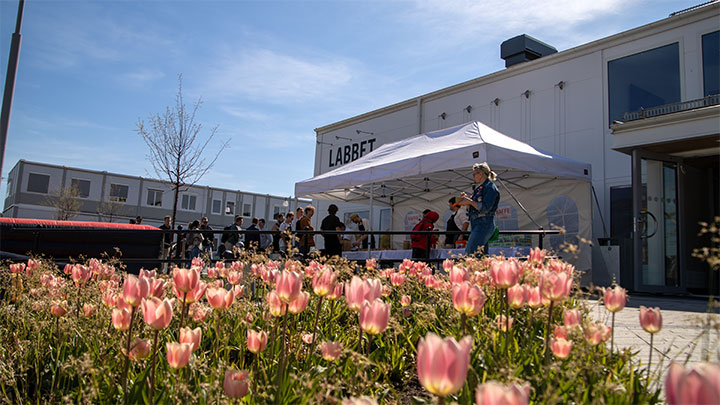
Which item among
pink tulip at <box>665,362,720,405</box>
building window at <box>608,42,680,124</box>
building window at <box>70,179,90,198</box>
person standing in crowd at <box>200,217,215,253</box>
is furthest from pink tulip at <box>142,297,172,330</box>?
building window at <box>70,179,90,198</box>

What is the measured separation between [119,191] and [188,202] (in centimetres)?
672

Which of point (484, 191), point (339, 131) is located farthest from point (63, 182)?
point (484, 191)

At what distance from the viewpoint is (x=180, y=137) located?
15352 mm

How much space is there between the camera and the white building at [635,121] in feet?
32.7

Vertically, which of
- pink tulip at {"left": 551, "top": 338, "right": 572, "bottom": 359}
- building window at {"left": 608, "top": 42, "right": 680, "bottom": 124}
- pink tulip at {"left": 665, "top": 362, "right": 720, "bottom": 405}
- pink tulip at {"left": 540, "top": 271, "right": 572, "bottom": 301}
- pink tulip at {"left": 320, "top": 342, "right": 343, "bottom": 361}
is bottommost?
pink tulip at {"left": 320, "top": 342, "right": 343, "bottom": 361}

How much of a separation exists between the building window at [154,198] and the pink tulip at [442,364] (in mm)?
50918

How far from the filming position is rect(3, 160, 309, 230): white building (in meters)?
41.2

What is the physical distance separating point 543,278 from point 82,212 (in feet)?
158

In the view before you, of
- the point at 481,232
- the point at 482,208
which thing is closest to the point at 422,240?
the point at 481,232

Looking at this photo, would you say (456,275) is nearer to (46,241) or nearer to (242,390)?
(242,390)

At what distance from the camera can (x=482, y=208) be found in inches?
251

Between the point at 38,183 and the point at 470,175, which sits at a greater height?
the point at 38,183

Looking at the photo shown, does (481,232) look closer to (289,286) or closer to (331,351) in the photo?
(331,351)

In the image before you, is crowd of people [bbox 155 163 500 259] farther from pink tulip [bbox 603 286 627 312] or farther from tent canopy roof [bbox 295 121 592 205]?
pink tulip [bbox 603 286 627 312]
